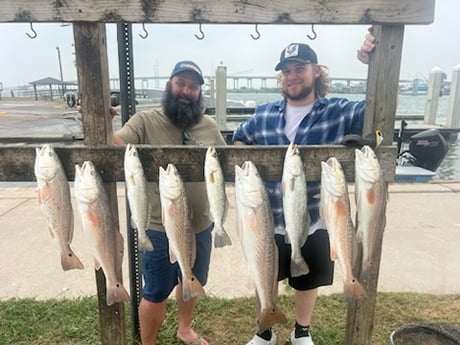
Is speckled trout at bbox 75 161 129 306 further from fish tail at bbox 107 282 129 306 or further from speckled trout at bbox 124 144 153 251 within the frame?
speckled trout at bbox 124 144 153 251

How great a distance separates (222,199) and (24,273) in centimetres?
294

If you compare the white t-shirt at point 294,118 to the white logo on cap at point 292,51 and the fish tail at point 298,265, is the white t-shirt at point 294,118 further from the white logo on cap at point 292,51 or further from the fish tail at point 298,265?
the fish tail at point 298,265

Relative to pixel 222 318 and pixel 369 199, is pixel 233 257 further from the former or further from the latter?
pixel 369 199

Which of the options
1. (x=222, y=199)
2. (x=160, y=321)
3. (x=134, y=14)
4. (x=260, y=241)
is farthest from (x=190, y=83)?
(x=160, y=321)

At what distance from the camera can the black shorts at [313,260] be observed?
259 centimetres

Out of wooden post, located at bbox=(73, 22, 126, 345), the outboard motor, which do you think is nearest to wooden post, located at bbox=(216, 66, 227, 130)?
the outboard motor

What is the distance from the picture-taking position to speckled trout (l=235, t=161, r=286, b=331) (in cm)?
177

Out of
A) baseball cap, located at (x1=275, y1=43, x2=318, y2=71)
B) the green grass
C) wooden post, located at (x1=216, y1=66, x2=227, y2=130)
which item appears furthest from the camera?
wooden post, located at (x1=216, y1=66, x2=227, y2=130)

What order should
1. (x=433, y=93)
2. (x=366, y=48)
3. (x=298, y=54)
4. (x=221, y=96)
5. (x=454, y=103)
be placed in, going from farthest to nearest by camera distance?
1. (x=433, y=93)
2. (x=454, y=103)
3. (x=221, y=96)
4. (x=298, y=54)
5. (x=366, y=48)

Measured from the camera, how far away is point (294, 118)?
2576mm

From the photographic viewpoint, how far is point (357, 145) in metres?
1.97

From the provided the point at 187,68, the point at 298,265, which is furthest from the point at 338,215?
the point at 187,68

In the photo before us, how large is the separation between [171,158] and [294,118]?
38.8 inches

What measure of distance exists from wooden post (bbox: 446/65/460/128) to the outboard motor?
732 centimetres
